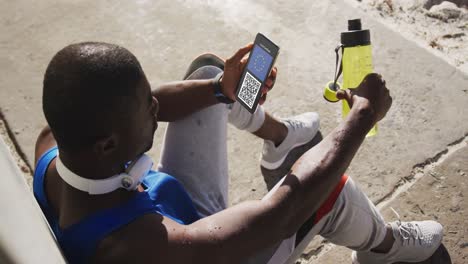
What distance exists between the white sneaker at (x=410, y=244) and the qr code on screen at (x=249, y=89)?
0.75 m

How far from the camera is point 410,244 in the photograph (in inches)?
81.0

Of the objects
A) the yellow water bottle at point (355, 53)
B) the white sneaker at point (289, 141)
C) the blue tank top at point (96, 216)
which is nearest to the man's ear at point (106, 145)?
the blue tank top at point (96, 216)

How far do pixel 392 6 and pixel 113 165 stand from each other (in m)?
2.57

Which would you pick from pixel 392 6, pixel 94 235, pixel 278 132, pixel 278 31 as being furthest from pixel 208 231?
pixel 392 6

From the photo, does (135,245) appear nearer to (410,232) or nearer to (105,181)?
(105,181)

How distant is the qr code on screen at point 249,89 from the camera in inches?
71.7

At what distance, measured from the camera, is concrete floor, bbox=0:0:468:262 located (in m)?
2.63

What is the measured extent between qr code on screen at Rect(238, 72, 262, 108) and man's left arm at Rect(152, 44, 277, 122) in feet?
0.26

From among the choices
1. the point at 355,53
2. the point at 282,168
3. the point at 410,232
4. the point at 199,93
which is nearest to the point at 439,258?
the point at 410,232

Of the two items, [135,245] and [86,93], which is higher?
[86,93]

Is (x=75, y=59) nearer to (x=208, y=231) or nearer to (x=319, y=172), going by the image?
(x=208, y=231)

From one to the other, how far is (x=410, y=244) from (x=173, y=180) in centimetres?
98

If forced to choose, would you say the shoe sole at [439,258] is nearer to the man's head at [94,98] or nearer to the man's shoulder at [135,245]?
the man's shoulder at [135,245]

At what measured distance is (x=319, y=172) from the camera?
1547 millimetres
